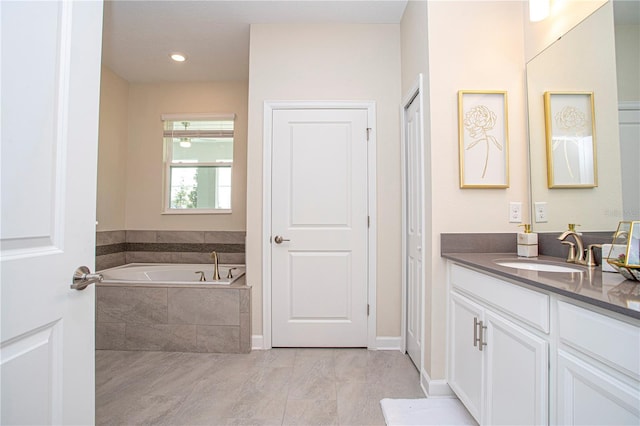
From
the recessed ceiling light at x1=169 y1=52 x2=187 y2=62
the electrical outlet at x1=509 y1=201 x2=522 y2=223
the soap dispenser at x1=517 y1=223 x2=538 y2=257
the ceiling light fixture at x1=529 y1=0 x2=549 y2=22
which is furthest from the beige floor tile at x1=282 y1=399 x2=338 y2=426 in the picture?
the recessed ceiling light at x1=169 y1=52 x2=187 y2=62

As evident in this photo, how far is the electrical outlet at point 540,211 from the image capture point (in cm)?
181

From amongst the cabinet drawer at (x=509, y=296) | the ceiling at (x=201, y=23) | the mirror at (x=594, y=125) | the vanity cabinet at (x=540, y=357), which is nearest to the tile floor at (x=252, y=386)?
the vanity cabinet at (x=540, y=357)

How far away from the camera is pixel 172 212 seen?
3707 mm

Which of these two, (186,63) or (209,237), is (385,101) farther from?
(209,237)

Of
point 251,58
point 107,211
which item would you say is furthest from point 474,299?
point 107,211

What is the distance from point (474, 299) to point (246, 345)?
1.81 metres

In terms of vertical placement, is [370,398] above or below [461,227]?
below

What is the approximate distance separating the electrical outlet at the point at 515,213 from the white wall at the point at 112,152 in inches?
151

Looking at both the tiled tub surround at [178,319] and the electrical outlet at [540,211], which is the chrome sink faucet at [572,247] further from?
the tiled tub surround at [178,319]

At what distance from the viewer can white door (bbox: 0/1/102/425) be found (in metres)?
0.65

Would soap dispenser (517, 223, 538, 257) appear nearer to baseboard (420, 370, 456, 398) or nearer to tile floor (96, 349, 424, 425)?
baseboard (420, 370, 456, 398)

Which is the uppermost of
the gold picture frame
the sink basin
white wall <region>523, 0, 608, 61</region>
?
white wall <region>523, 0, 608, 61</region>

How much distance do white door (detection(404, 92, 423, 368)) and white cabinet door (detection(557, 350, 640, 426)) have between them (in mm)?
1155

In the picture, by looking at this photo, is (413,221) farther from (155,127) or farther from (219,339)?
(155,127)
